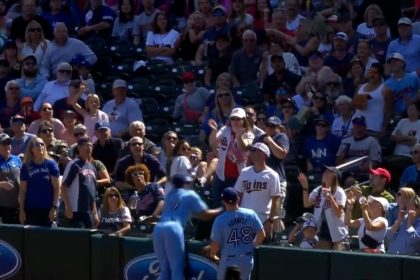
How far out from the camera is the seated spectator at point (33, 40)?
20.4 m

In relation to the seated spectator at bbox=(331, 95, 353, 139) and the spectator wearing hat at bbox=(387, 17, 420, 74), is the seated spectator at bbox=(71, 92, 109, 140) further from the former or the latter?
the spectator wearing hat at bbox=(387, 17, 420, 74)

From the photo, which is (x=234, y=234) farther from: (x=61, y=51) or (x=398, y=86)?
(x=61, y=51)

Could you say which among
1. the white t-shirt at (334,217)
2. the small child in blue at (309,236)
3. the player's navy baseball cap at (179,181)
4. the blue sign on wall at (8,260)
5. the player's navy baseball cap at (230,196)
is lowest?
the blue sign on wall at (8,260)

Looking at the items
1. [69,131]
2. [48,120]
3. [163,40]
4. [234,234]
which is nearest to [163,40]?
[163,40]

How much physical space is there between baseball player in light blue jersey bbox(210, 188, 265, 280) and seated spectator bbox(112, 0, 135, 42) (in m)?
7.61

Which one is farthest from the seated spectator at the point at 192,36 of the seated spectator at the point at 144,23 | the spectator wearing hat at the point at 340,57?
the spectator wearing hat at the point at 340,57

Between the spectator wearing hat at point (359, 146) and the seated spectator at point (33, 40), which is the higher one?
the seated spectator at point (33, 40)

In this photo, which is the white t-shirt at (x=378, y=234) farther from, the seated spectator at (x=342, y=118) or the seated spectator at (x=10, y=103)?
the seated spectator at (x=10, y=103)

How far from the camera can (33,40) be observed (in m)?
20.5

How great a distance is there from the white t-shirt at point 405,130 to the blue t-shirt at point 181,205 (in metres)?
3.67

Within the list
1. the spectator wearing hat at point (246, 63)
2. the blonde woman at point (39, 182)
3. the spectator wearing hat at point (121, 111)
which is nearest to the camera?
the blonde woman at point (39, 182)

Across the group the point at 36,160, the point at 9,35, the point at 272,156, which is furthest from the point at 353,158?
the point at 9,35

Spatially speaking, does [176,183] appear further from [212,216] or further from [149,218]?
[149,218]

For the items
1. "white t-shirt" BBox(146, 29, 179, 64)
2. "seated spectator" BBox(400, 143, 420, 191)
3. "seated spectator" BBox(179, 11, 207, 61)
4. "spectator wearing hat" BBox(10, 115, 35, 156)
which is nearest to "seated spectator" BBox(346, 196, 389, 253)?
"seated spectator" BBox(400, 143, 420, 191)
